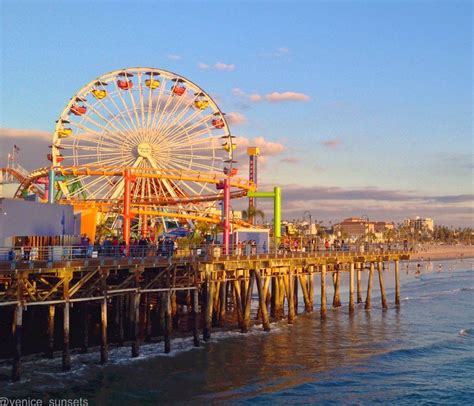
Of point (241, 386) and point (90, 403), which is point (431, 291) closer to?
point (241, 386)

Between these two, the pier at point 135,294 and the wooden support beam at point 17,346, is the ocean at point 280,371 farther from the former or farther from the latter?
the pier at point 135,294

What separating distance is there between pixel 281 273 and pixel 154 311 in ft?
26.6

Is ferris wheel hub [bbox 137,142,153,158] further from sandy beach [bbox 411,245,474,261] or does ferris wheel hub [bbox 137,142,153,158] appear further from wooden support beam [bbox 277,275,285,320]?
sandy beach [bbox 411,245,474,261]

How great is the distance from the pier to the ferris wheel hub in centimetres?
1699

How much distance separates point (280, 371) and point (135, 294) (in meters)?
6.98

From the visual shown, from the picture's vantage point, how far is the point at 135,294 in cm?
2617

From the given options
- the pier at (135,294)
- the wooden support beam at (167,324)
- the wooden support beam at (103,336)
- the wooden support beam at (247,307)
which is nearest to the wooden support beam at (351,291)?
the pier at (135,294)

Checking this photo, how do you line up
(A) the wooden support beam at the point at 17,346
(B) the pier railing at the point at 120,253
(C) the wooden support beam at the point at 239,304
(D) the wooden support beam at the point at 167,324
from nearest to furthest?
1. (A) the wooden support beam at the point at 17,346
2. (B) the pier railing at the point at 120,253
3. (D) the wooden support beam at the point at 167,324
4. (C) the wooden support beam at the point at 239,304

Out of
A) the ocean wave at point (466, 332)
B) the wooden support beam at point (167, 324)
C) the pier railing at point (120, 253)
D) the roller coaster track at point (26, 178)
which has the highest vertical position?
the roller coaster track at point (26, 178)

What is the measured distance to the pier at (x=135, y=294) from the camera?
74.5ft

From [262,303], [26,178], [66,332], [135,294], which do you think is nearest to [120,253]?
[135,294]

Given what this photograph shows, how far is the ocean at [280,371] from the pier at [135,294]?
2.88 ft

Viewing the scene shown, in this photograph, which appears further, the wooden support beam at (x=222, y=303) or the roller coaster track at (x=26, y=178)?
the roller coaster track at (x=26, y=178)

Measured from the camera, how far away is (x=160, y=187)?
55.0m
